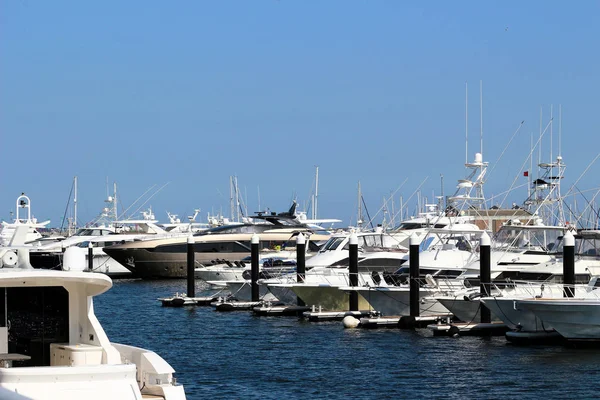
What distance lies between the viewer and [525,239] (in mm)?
41188

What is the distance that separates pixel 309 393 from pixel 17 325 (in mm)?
11130

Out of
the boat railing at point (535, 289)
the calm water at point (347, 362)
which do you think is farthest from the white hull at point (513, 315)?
the calm water at point (347, 362)

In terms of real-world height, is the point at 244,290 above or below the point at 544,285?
below

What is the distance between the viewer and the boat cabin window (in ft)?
47.0

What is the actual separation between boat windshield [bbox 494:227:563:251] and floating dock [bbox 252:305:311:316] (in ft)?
25.8

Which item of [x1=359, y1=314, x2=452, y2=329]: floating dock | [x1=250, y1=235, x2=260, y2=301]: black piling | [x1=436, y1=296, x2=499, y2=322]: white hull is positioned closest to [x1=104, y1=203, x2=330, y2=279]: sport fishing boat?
[x1=250, y1=235, x2=260, y2=301]: black piling

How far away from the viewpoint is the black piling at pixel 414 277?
3533 centimetres

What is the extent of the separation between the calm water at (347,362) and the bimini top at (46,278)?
33.4 ft

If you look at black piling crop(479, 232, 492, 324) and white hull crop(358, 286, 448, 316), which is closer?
black piling crop(479, 232, 492, 324)

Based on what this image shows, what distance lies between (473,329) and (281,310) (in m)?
10.6

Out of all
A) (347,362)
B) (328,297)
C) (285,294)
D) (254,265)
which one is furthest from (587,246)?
(254,265)

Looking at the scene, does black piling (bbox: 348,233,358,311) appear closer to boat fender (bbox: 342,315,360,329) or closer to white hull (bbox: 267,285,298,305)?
boat fender (bbox: 342,315,360,329)

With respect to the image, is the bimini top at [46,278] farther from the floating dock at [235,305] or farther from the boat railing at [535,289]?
the floating dock at [235,305]

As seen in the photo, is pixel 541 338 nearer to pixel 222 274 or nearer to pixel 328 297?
pixel 328 297
